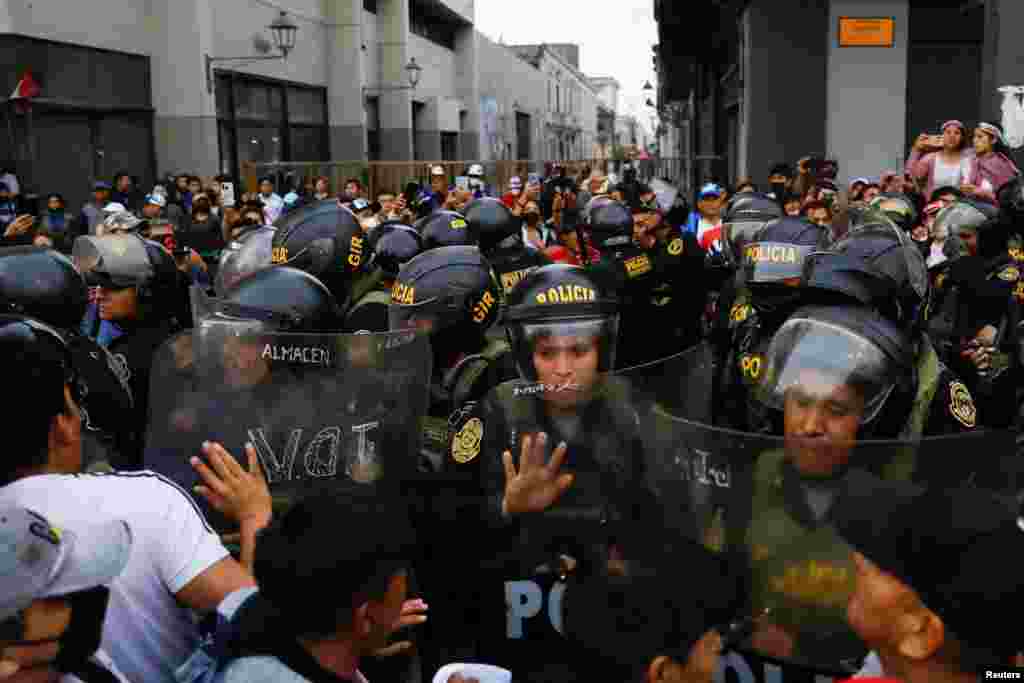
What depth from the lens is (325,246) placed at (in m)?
5.00

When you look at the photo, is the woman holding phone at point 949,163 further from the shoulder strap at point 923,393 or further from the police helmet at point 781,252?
the shoulder strap at point 923,393

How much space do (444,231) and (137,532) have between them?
427cm

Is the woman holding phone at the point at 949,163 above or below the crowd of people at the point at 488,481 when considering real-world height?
above

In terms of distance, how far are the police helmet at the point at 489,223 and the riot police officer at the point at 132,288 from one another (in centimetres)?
281

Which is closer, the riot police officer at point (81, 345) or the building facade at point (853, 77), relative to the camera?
the riot police officer at point (81, 345)

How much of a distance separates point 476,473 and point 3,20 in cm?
1338

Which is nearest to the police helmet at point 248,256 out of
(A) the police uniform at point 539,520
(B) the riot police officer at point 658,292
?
(B) the riot police officer at point 658,292

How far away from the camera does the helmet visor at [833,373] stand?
2.45 meters

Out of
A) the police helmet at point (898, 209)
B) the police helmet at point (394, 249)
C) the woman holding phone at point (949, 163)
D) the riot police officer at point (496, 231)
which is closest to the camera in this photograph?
the police helmet at point (394, 249)

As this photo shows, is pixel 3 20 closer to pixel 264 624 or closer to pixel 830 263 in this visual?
pixel 830 263

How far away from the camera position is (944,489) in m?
1.70

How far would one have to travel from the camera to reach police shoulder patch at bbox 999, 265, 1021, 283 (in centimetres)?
559

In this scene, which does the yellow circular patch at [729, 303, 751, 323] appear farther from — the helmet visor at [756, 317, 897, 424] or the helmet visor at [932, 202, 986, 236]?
the helmet visor at [756, 317, 897, 424]

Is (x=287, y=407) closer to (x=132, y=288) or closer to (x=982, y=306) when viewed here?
(x=132, y=288)
